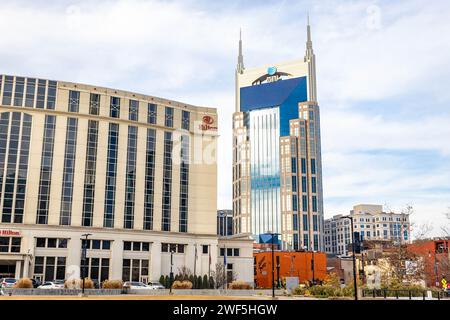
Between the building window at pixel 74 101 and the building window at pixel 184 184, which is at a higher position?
the building window at pixel 74 101

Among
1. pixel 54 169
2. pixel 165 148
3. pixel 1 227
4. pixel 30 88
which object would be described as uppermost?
pixel 30 88

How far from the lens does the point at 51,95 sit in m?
85.4

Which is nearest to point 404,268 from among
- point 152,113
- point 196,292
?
point 196,292

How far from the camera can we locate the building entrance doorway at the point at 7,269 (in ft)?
253

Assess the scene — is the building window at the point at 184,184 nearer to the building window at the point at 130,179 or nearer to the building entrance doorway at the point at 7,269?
the building window at the point at 130,179

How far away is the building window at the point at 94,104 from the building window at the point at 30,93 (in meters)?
9.95

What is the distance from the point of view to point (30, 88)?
8431 centimetres

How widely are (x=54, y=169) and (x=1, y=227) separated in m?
12.7

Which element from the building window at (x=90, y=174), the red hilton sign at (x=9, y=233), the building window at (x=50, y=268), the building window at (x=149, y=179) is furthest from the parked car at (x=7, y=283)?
the building window at (x=149, y=179)

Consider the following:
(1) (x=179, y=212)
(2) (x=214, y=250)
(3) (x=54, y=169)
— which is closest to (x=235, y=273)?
(2) (x=214, y=250)

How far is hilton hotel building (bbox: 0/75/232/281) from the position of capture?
7931 centimetres
